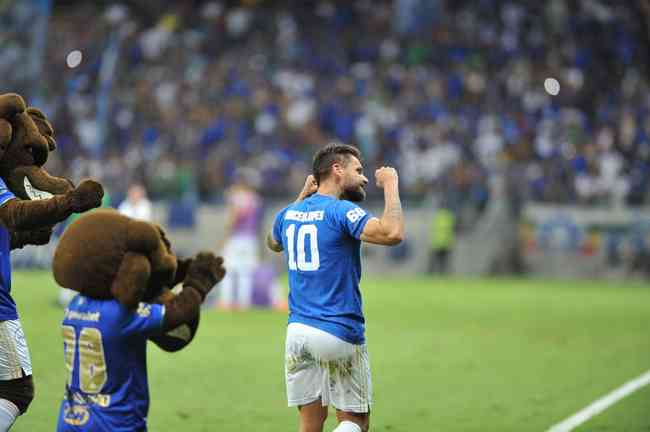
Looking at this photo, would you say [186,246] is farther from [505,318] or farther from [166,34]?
[505,318]

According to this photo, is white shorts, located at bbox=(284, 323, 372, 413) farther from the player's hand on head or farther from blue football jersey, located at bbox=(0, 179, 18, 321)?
blue football jersey, located at bbox=(0, 179, 18, 321)

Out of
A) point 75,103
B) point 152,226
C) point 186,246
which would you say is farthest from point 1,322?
point 75,103

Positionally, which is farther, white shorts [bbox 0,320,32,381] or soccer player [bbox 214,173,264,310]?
soccer player [bbox 214,173,264,310]

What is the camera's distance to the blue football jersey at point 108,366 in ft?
15.2

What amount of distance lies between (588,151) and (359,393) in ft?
74.9

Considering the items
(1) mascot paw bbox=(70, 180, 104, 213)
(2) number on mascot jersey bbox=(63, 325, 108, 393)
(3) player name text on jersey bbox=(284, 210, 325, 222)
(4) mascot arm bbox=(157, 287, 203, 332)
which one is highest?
(1) mascot paw bbox=(70, 180, 104, 213)

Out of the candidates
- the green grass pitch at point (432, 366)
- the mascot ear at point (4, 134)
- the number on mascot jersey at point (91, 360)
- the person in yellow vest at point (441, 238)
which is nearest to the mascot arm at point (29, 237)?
the mascot ear at point (4, 134)

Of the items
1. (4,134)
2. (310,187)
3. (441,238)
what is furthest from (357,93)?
(4,134)

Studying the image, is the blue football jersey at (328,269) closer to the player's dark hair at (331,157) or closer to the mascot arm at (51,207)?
the player's dark hair at (331,157)

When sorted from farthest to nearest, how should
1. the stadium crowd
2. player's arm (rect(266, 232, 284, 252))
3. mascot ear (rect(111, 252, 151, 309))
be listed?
the stadium crowd < player's arm (rect(266, 232, 284, 252)) < mascot ear (rect(111, 252, 151, 309))

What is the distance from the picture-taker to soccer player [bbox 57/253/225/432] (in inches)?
183

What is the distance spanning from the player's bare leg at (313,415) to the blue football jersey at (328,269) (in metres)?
0.41

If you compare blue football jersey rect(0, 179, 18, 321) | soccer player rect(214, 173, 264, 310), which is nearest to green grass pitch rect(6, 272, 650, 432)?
soccer player rect(214, 173, 264, 310)

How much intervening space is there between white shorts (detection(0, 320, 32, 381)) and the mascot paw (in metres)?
0.84
